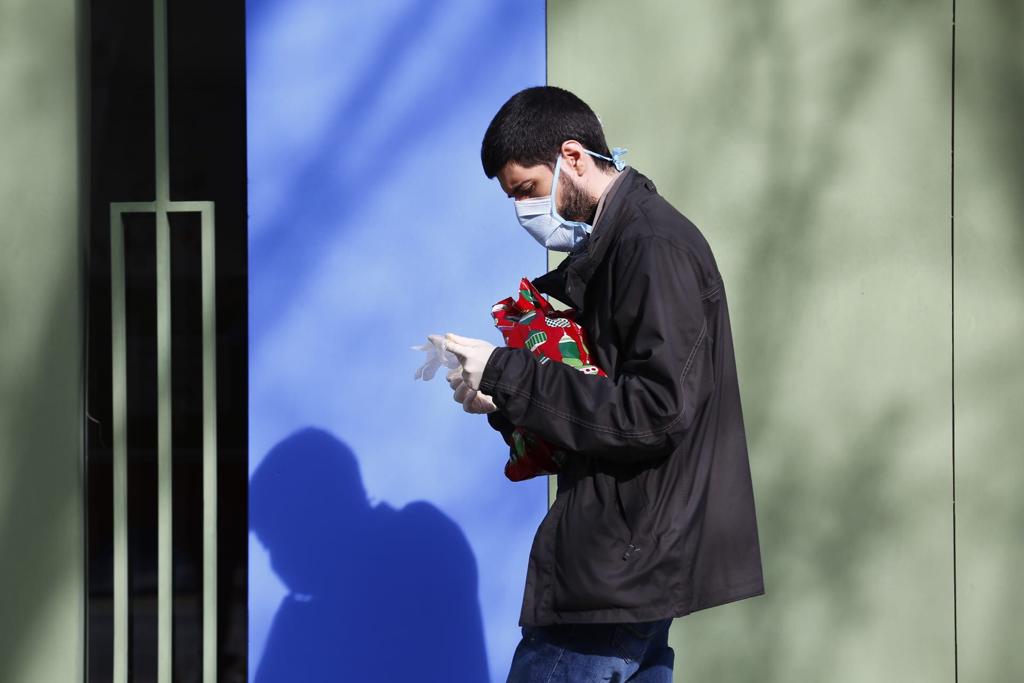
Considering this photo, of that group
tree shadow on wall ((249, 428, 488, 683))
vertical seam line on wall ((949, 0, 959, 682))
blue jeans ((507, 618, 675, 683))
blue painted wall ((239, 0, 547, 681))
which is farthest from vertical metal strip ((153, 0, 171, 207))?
vertical seam line on wall ((949, 0, 959, 682))

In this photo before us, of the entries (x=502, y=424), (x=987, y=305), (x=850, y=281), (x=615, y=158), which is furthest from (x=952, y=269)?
(x=502, y=424)

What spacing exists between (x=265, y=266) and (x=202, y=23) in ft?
2.66

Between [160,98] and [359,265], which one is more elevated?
[160,98]

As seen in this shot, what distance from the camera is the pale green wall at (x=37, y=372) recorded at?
146 inches

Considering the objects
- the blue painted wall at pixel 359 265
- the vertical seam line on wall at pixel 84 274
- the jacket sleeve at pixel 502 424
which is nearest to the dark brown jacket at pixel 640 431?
the jacket sleeve at pixel 502 424

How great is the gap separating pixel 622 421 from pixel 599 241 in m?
0.37

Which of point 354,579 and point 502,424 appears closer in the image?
point 502,424

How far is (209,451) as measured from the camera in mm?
3725

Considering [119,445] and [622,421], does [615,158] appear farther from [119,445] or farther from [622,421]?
[119,445]

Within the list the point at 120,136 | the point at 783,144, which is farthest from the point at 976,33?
the point at 120,136

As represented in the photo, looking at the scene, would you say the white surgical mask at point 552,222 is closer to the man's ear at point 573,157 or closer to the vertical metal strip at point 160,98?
the man's ear at point 573,157

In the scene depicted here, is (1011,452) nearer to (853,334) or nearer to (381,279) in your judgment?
(853,334)

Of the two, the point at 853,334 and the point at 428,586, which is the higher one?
the point at 853,334

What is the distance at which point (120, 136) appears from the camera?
150 inches
